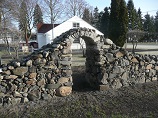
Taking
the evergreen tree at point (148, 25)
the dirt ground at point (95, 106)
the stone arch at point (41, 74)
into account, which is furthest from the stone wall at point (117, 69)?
the evergreen tree at point (148, 25)

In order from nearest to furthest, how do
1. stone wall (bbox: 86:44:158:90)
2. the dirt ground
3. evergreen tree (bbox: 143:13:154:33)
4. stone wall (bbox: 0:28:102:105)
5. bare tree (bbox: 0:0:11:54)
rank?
the dirt ground → stone wall (bbox: 0:28:102:105) → stone wall (bbox: 86:44:158:90) → bare tree (bbox: 0:0:11:54) → evergreen tree (bbox: 143:13:154:33)

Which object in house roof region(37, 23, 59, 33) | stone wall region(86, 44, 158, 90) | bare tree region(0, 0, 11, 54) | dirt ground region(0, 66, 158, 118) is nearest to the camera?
dirt ground region(0, 66, 158, 118)

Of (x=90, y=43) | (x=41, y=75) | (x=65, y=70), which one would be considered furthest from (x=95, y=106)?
(x=90, y=43)

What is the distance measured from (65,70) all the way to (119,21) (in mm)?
18166

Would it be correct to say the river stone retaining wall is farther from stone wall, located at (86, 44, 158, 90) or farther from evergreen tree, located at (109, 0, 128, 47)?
evergreen tree, located at (109, 0, 128, 47)

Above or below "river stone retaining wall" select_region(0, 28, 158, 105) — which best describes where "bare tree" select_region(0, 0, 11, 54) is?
above

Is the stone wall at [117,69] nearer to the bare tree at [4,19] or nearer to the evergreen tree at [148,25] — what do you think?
the bare tree at [4,19]

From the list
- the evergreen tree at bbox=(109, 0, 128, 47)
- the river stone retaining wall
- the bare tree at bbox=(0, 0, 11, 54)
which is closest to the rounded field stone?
the river stone retaining wall

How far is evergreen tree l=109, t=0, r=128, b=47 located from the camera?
2373 cm

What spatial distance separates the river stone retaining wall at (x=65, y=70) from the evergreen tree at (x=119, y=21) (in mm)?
15408

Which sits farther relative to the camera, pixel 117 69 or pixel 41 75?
pixel 117 69

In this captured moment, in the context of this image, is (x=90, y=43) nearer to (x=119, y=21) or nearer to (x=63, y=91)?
(x=63, y=91)

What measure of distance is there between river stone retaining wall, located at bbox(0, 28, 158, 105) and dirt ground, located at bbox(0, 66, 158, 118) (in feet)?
1.06

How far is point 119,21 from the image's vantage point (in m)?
23.9
